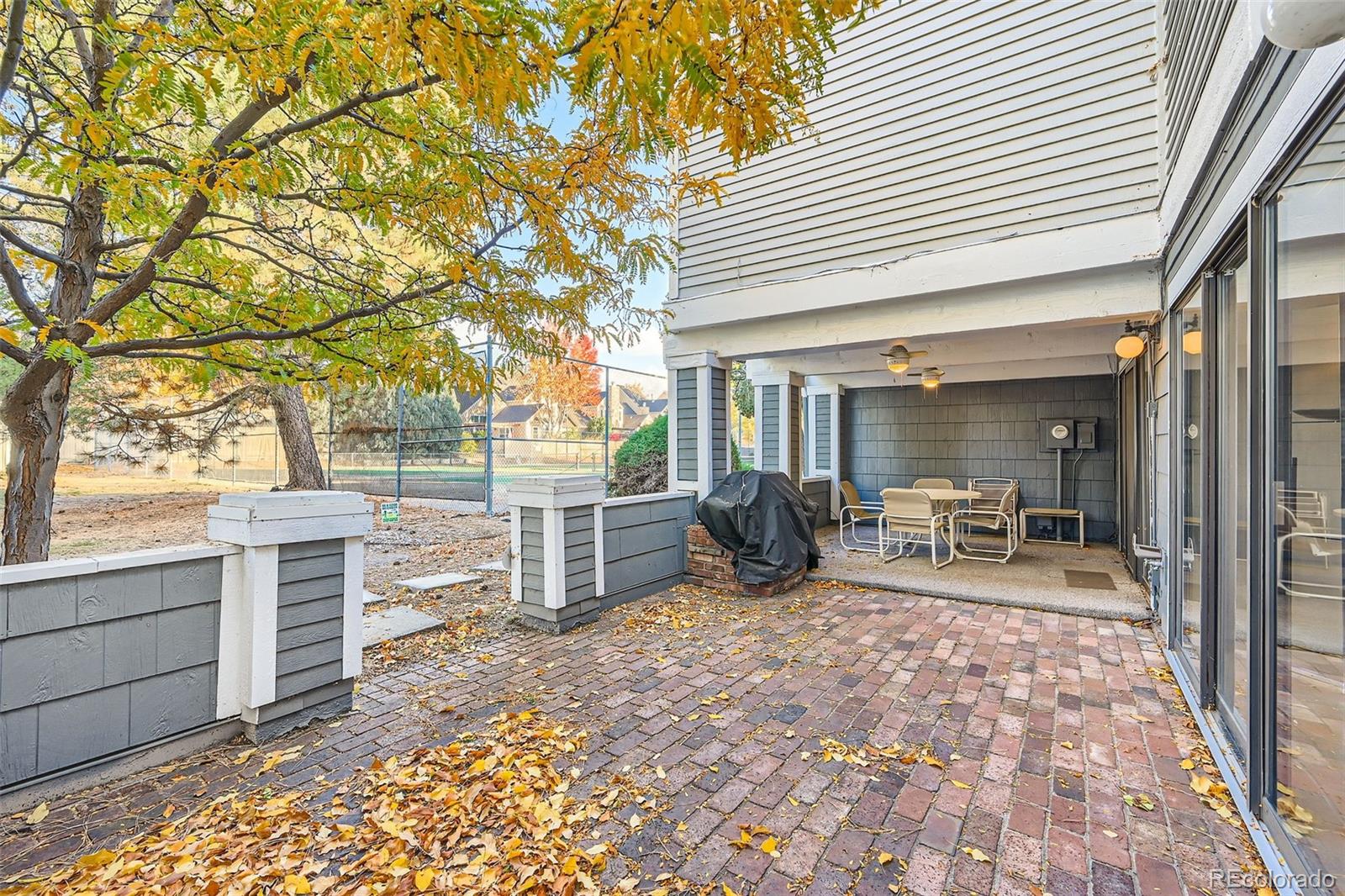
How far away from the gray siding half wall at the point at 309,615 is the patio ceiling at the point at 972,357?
4.11 metres

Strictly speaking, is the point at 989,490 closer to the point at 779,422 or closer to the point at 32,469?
the point at 779,422

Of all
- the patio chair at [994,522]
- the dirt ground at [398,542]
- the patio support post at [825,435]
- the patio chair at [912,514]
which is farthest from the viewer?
the patio support post at [825,435]

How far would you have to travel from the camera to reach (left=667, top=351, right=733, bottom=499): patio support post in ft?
18.2

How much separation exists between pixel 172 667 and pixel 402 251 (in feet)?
19.7

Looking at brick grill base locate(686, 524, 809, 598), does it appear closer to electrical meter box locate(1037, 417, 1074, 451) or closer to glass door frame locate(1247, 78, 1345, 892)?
glass door frame locate(1247, 78, 1345, 892)

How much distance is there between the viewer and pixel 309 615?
2559mm

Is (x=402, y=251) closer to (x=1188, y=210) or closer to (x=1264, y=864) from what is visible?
(x=1188, y=210)

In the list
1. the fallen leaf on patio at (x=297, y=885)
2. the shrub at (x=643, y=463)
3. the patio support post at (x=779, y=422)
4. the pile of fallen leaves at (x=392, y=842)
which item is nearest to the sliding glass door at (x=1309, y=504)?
the pile of fallen leaves at (x=392, y=842)

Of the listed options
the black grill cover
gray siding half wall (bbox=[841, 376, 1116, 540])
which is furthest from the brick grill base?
gray siding half wall (bbox=[841, 376, 1116, 540])

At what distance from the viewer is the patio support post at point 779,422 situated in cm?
710

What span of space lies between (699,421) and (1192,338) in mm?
3718

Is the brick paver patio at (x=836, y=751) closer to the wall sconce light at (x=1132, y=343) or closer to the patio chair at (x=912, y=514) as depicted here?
the patio chair at (x=912, y=514)

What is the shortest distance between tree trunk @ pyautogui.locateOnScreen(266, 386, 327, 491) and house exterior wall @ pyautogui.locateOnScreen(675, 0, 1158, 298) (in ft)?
27.3

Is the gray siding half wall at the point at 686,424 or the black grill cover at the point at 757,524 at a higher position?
the gray siding half wall at the point at 686,424
